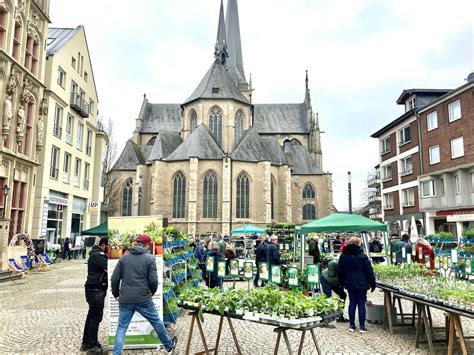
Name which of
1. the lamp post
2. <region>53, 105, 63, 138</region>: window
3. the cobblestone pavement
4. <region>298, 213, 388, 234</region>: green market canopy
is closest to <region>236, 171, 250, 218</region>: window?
<region>53, 105, 63, 138</region>: window

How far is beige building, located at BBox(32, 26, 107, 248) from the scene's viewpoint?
20562 millimetres

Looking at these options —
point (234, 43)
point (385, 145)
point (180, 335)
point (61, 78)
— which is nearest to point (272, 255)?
point (180, 335)

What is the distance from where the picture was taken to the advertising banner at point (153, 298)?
6.11m

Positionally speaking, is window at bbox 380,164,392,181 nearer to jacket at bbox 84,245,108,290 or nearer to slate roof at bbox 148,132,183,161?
slate roof at bbox 148,132,183,161

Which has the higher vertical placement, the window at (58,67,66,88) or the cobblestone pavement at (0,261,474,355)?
the window at (58,67,66,88)

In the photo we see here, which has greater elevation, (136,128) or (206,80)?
(206,80)

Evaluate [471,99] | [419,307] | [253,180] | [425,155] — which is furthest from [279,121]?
[419,307]

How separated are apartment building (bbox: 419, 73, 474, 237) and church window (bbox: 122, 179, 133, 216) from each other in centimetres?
3089

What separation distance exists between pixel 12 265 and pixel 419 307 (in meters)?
15.1

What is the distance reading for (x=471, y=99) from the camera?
2166 cm

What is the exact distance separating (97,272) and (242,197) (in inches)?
1202

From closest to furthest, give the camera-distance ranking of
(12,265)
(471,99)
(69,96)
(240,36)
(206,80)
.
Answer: (12,265), (471,99), (69,96), (206,80), (240,36)

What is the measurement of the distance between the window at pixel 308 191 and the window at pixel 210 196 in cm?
1348

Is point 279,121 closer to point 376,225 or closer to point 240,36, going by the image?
point 240,36
